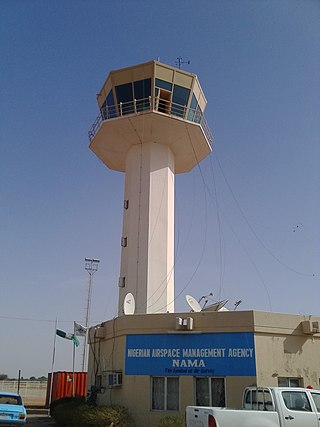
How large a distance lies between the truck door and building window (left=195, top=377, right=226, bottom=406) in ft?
14.9

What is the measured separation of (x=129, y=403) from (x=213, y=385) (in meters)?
3.05

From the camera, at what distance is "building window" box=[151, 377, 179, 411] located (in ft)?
49.2

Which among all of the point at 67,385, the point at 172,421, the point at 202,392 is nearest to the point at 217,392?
the point at 202,392

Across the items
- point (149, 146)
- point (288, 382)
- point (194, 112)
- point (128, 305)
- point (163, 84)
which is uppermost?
point (163, 84)

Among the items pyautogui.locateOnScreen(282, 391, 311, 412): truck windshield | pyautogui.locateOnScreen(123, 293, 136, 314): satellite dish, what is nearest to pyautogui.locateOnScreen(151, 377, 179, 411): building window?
pyautogui.locateOnScreen(123, 293, 136, 314): satellite dish

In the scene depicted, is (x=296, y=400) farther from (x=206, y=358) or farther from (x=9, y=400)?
(x=9, y=400)

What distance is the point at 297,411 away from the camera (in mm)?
10227

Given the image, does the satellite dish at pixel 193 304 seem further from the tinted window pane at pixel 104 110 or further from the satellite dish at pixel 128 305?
the tinted window pane at pixel 104 110

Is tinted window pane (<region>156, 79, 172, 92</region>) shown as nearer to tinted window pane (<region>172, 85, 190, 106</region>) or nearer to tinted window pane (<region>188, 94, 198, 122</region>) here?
tinted window pane (<region>172, 85, 190, 106</region>)

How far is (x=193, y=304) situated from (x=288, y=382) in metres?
4.51

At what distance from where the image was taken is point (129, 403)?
15.3m

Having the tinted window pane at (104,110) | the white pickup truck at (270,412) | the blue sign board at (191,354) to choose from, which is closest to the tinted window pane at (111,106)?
the tinted window pane at (104,110)

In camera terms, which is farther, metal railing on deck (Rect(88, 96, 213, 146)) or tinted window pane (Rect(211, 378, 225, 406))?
metal railing on deck (Rect(88, 96, 213, 146))

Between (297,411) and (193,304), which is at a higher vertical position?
(193,304)
